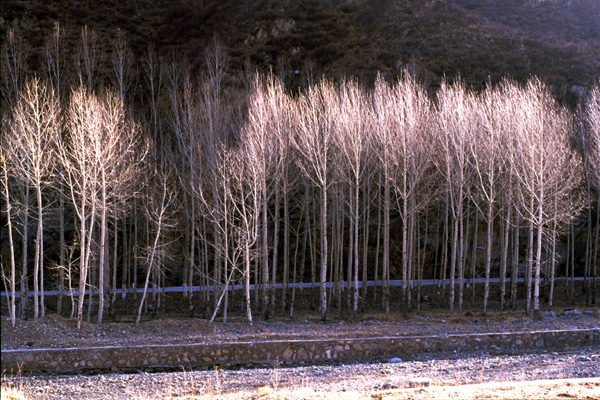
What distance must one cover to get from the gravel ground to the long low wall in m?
0.52

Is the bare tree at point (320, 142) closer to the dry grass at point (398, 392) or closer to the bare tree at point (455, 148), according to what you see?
the bare tree at point (455, 148)

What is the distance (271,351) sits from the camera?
1381cm

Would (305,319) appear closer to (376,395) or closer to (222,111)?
(222,111)

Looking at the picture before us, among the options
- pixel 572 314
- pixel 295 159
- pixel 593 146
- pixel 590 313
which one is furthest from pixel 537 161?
pixel 295 159

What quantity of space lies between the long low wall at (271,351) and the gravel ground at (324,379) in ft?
1.72

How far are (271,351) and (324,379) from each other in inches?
94.0

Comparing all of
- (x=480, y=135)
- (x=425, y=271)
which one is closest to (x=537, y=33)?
(x=425, y=271)

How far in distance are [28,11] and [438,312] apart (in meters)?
47.5

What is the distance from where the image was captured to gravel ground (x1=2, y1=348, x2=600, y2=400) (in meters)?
10.3

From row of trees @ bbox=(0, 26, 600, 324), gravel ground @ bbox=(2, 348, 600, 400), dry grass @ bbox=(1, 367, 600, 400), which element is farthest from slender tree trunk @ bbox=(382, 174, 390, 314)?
dry grass @ bbox=(1, 367, 600, 400)

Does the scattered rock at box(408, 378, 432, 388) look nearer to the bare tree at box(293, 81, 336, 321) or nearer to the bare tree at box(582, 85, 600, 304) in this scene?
the bare tree at box(293, 81, 336, 321)

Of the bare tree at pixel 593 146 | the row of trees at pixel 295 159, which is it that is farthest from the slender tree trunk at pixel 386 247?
the bare tree at pixel 593 146

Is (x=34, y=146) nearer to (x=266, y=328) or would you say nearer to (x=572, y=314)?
(x=266, y=328)

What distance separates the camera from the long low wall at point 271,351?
13.1 m
